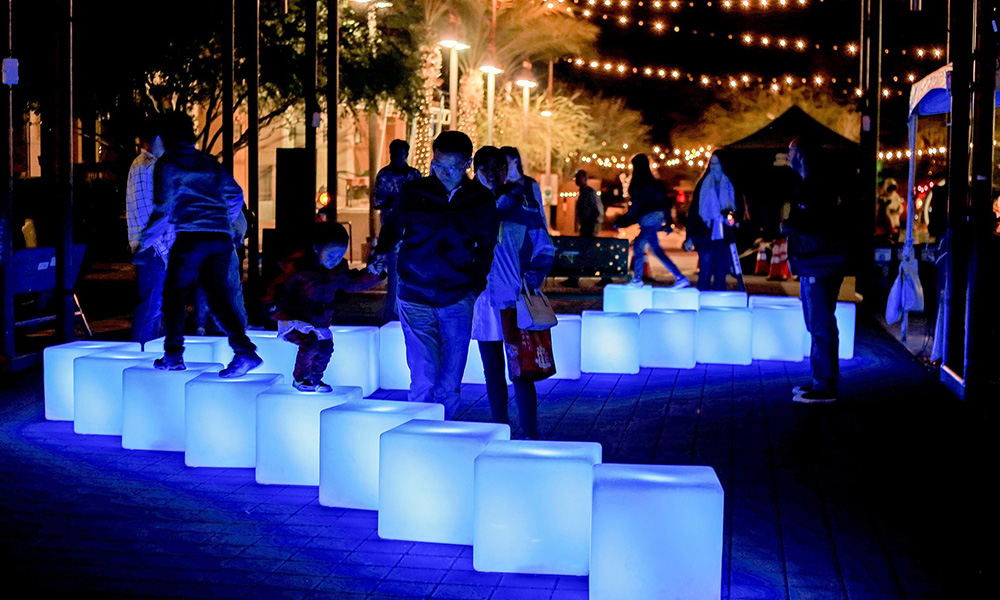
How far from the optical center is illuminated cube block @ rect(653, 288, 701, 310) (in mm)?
13641

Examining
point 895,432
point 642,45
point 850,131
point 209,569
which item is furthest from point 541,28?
point 209,569

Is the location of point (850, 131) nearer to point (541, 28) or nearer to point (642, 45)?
point (642, 45)

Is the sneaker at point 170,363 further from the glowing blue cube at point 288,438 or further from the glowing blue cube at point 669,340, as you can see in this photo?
the glowing blue cube at point 669,340

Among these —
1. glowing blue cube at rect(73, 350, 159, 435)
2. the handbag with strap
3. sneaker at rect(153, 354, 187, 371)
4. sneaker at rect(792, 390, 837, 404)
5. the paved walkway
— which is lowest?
the paved walkway

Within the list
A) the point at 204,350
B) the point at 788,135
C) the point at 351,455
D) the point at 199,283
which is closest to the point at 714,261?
the point at 788,135

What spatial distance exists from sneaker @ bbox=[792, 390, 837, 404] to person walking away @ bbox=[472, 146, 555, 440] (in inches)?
124

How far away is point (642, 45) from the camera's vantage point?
5831 centimetres

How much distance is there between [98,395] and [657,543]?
4693mm

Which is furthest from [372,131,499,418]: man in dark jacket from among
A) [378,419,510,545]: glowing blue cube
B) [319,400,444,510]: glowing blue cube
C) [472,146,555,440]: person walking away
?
[378,419,510,545]: glowing blue cube

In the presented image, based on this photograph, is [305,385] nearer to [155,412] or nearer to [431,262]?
[155,412]

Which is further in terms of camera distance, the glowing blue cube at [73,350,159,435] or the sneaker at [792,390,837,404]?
the sneaker at [792,390,837,404]

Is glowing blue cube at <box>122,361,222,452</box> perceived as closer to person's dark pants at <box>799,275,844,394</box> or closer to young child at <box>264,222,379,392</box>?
young child at <box>264,222,379,392</box>

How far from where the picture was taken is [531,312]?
7086 mm

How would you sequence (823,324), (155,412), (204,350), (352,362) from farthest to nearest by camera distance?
(352,362), (823,324), (204,350), (155,412)
